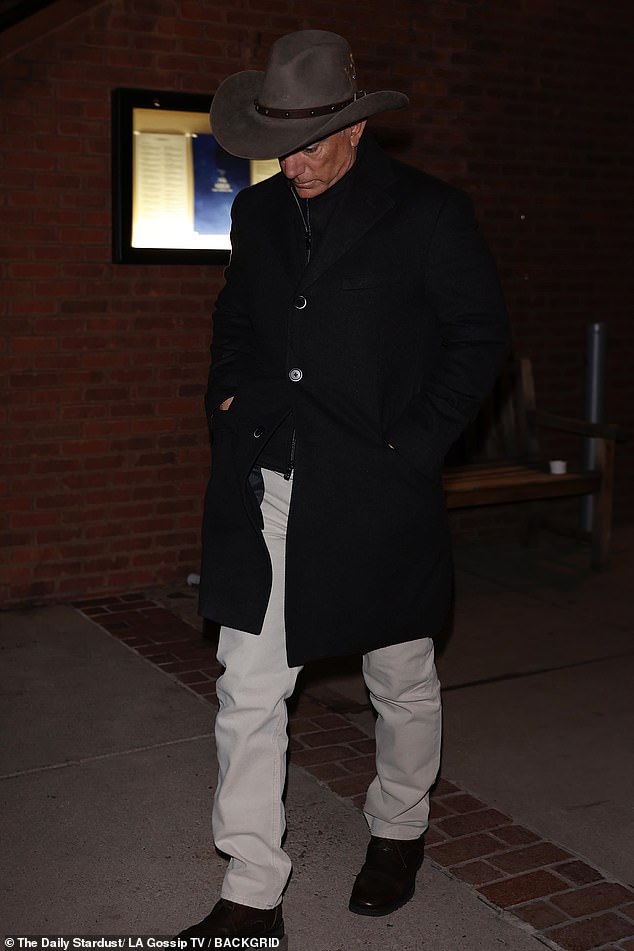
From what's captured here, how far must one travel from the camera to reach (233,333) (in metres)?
3.55

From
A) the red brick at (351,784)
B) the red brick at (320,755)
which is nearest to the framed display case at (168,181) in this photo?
the red brick at (320,755)

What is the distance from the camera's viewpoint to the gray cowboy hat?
3.08 meters

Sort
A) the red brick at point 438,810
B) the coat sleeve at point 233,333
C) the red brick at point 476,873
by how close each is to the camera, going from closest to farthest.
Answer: the coat sleeve at point 233,333 → the red brick at point 476,873 → the red brick at point 438,810

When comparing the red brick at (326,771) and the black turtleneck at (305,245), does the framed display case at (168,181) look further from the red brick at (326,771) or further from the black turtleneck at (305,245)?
the black turtleneck at (305,245)

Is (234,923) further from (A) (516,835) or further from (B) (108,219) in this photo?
(B) (108,219)

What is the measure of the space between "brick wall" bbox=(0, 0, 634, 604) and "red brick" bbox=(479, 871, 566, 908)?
3496mm

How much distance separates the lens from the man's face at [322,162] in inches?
124

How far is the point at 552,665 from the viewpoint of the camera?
5574mm

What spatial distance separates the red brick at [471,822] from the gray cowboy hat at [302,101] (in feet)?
6.87

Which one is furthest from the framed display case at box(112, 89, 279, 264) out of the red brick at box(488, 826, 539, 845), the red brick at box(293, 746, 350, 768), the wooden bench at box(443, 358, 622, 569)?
the red brick at box(488, 826, 539, 845)

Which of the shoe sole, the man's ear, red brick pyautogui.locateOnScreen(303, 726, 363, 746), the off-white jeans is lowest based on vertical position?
the shoe sole

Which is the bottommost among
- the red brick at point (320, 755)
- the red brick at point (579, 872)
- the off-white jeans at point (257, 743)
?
the red brick at point (579, 872)

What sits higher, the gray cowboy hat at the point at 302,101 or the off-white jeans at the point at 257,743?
the gray cowboy hat at the point at 302,101

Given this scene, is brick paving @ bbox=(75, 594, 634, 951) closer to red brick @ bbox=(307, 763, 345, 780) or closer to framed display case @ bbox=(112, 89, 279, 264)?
red brick @ bbox=(307, 763, 345, 780)
